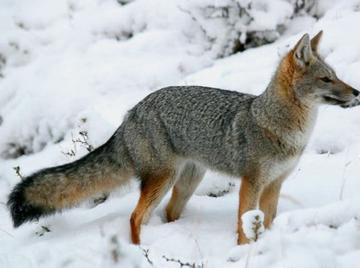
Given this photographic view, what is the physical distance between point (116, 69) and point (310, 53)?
4.18m

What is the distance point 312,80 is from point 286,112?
1.18 ft

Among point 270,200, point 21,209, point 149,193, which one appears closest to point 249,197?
point 270,200

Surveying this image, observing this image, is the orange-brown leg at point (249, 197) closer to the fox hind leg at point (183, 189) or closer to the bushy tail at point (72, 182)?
the fox hind leg at point (183, 189)

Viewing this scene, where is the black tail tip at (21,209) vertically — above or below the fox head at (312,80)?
below

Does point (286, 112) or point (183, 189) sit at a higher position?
point (286, 112)

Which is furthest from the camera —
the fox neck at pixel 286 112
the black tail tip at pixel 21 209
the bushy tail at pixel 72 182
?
the bushy tail at pixel 72 182

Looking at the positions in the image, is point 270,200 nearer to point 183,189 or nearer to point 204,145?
point 204,145

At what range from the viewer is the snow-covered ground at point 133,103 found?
4805 mm

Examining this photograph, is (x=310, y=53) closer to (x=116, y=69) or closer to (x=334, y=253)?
(x=334, y=253)

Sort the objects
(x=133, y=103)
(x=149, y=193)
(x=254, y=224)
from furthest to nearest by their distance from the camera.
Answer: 1. (x=133, y=103)
2. (x=149, y=193)
3. (x=254, y=224)

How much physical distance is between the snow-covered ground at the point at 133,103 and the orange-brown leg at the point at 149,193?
0.55 ft

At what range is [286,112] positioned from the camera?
17.5ft

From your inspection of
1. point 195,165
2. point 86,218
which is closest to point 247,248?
point 195,165

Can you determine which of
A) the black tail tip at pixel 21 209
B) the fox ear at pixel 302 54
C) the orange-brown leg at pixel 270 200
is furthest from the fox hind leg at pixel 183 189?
the fox ear at pixel 302 54
